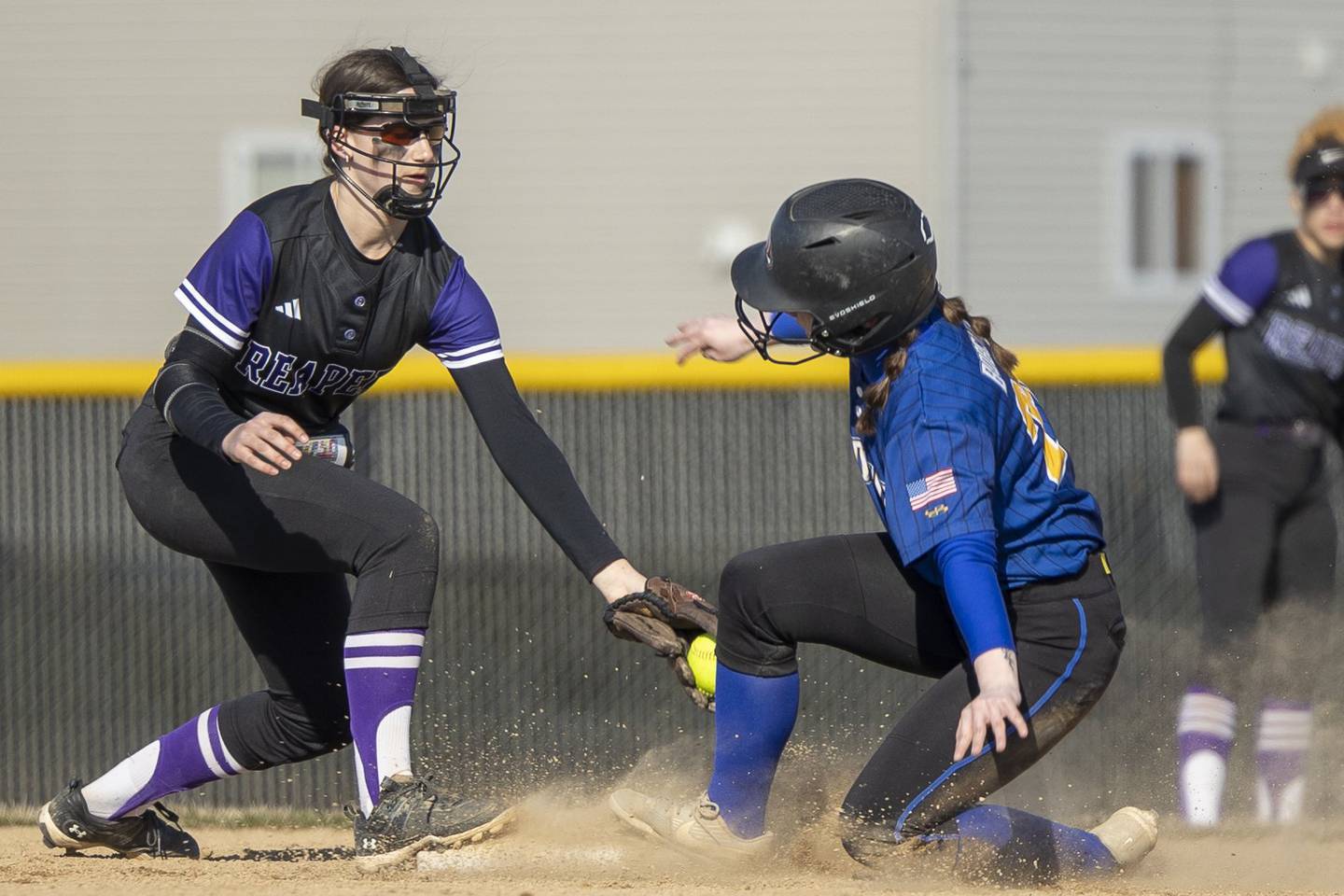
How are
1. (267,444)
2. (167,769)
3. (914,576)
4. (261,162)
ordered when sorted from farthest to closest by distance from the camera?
(261,162) → (167,769) → (914,576) → (267,444)

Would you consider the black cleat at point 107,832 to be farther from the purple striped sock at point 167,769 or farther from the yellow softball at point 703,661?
Answer: the yellow softball at point 703,661

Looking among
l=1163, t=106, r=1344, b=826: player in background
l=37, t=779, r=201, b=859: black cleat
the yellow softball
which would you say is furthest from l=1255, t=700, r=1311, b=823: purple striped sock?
l=37, t=779, r=201, b=859: black cleat

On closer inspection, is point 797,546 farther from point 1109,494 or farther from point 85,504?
point 85,504

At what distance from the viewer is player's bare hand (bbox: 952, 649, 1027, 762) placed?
3.58 metres

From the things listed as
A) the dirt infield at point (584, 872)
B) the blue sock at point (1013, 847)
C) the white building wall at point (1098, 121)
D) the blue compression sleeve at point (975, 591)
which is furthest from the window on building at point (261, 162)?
the blue compression sleeve at point (975, 591)

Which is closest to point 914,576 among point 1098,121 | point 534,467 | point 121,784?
point 534,467

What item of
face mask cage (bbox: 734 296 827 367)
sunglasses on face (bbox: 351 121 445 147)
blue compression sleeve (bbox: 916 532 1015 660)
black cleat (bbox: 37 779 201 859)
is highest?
sunglasses on face (bbox: 351 121 445 147)

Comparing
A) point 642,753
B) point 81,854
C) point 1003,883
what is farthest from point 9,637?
point 1003,883

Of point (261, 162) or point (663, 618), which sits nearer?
point (663, 618)

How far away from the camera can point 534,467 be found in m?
4.48

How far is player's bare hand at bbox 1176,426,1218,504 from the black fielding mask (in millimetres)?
1847

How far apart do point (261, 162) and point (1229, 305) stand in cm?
966

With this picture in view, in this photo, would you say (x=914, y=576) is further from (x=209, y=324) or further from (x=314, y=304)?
(x=209, y=324)

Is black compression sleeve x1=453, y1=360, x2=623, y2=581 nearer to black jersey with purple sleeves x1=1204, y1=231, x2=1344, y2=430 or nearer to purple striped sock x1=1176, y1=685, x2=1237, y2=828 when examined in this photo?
purple striped sock x1=1176, y1=685, x2=1237, y2=828
